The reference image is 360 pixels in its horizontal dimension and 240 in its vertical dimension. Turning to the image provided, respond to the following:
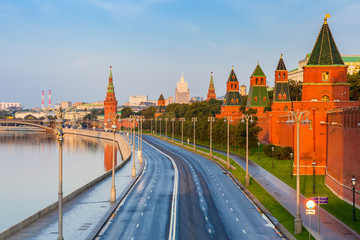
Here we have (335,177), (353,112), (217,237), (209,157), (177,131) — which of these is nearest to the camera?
(217,237)

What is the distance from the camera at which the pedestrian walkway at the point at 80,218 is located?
2416 centimetres

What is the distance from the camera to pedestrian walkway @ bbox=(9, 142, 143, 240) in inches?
951

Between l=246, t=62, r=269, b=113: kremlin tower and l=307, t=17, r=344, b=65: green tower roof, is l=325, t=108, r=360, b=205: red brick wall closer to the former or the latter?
l=307, t=17, r=344, b=65: green tower roof

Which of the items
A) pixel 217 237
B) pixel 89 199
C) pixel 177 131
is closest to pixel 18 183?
pixel 89 199

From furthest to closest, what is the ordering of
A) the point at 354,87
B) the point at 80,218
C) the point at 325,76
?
the point at 354,87, the point at 325,76, the point at 80,218

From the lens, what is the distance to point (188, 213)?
29.9 meters

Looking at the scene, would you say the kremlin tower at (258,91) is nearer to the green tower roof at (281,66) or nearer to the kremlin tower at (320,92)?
the green tower roof at (281,66)

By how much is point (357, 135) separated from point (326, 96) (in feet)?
61.9

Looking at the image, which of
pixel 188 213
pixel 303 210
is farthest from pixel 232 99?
pixel 188 213

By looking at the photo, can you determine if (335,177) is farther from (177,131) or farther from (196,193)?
(177,131)

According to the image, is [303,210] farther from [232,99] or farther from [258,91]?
[232,99]

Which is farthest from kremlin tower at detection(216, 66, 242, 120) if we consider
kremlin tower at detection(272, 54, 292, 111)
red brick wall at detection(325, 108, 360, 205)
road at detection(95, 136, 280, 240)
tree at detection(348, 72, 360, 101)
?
red brick wall at detection(325, 108, 360, 205)

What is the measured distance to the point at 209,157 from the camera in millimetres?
72812

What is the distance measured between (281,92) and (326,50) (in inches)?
1691
